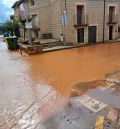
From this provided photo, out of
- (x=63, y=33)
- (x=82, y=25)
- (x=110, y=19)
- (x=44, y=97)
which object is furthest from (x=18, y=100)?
(x=110, y=19)

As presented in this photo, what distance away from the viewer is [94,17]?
20078mm

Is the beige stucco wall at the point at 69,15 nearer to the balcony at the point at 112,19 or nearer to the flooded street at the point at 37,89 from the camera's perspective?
the balcony at the point at 112,19

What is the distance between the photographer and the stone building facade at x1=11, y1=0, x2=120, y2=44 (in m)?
18.7

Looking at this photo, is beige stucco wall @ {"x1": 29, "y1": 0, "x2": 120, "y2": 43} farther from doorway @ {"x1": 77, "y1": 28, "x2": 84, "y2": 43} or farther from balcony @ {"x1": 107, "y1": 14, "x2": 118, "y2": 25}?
balcony @ {"x1": 107, "y1": 14, "x2": 118, "y2": 25}

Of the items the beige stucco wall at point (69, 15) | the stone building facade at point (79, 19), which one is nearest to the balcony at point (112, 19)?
the stone building facade at point (79, 19)

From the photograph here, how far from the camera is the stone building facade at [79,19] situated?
734 inches

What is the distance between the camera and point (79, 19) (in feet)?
64.3

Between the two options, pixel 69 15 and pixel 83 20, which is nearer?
pixel 69 15

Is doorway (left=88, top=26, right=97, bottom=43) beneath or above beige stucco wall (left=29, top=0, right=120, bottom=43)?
beneath

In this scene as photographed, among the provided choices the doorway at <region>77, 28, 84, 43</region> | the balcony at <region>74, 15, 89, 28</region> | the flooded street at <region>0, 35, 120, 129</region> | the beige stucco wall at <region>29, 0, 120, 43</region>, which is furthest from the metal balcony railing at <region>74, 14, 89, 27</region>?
the flooded street at <region>0, 35, 120, 129</region>

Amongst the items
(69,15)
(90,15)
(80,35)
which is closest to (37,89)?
(69,15)

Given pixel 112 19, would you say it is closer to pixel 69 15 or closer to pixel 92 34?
pixel 92 34

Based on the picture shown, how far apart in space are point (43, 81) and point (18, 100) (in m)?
2.01

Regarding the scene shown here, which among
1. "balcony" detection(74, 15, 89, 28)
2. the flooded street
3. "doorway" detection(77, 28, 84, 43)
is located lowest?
the flooded street
